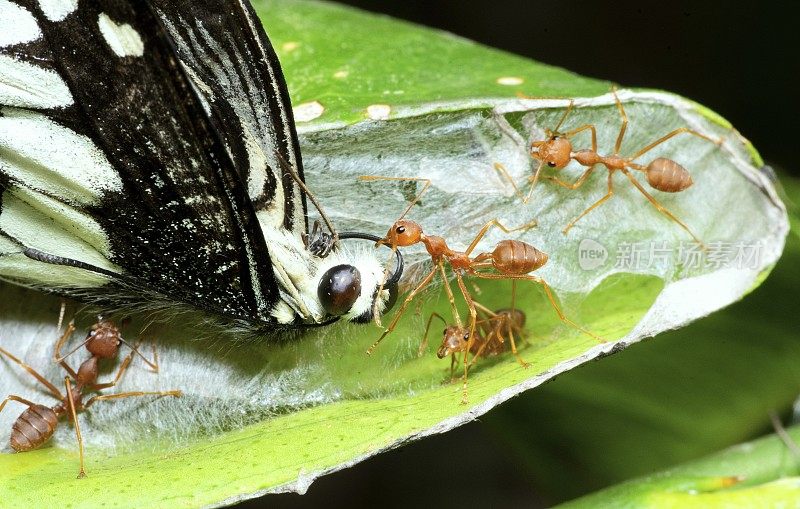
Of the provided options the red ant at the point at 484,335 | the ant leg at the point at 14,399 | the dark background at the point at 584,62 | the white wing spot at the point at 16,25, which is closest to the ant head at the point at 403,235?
the red ant at the point at 484,335

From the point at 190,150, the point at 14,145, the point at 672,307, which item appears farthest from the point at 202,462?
the point at 672,307

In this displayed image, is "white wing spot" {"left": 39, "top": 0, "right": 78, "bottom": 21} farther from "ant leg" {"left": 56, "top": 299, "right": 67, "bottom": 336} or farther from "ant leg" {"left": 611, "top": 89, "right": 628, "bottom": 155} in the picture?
"ant leg" {"left": 611, "top": 89, "right": 628, "bottom": 155}

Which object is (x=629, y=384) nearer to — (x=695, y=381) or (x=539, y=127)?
(x=695, y=381)

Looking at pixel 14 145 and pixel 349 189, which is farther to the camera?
pixel 349 189

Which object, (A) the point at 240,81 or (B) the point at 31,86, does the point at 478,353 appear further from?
(B) the point at 31,86

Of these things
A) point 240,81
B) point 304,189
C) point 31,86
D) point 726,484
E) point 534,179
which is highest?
point 31,86

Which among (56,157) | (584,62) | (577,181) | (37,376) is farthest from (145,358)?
(584,62)

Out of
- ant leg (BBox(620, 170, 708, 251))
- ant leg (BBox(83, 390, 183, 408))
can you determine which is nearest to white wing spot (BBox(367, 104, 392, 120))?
ant leg (BBox(620, 170, 708, 251))
